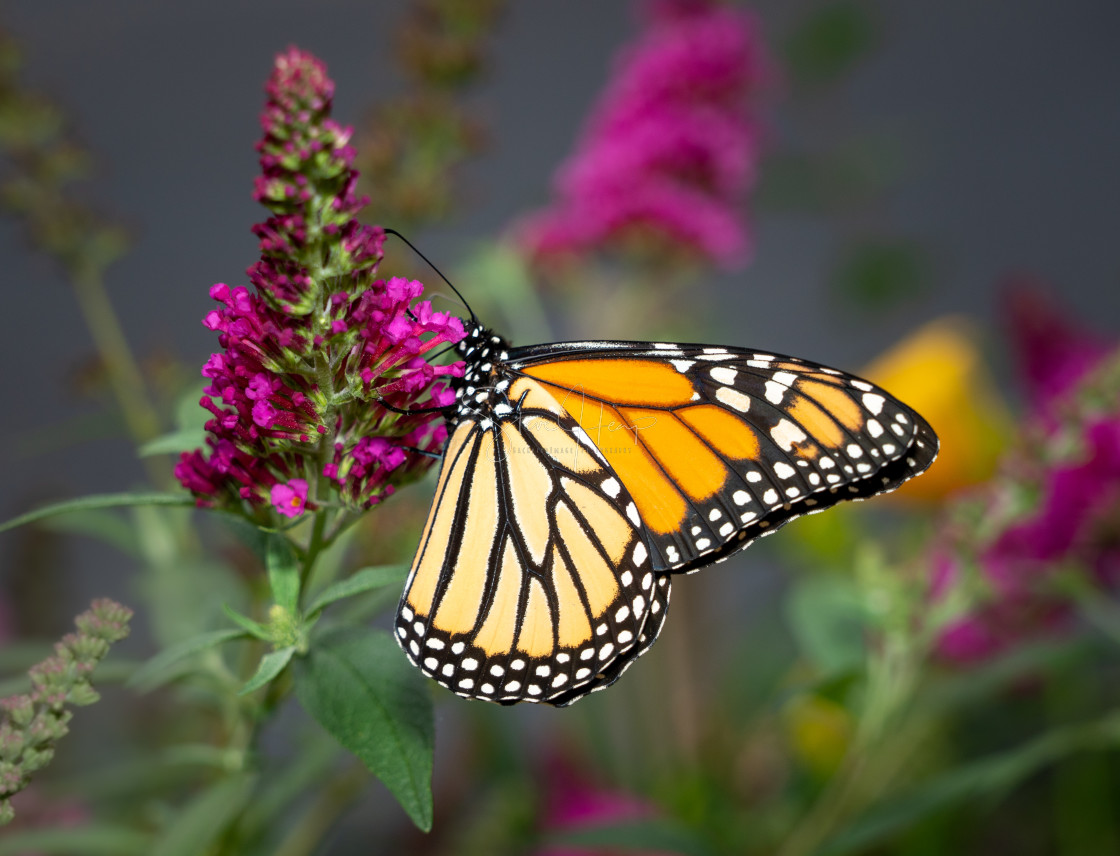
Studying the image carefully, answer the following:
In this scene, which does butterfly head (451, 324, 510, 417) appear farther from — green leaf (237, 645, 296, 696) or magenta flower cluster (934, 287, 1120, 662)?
magenta flower cluster (934, 287, 1120, 662)

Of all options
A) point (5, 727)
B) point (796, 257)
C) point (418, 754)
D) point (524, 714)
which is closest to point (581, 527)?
point (418, 754)

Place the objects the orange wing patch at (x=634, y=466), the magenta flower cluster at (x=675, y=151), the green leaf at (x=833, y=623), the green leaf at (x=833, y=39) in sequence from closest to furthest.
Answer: the orange wing patch at (x=634, y=466)
the green leaf at (x=833, y=623)
the magenta flower cluster at (x=675, y=151)
the green leaf at (x=833, y=39)

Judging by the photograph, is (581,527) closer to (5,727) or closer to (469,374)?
(469,374)

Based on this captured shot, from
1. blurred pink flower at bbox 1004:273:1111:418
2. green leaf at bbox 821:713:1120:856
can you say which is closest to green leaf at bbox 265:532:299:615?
green leaf at bbox 821:713:1120:856

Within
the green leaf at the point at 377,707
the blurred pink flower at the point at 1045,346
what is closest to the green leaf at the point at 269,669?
the green leaf at the point at 377,707

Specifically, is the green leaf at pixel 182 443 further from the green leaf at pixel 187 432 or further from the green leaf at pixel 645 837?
the green leaf at pixel 645 837

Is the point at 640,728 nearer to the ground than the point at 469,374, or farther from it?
nearer to the ground

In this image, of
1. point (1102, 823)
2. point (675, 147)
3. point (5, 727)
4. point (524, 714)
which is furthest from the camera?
point (524, 714)

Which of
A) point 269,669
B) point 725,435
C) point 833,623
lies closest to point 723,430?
point 725,435
